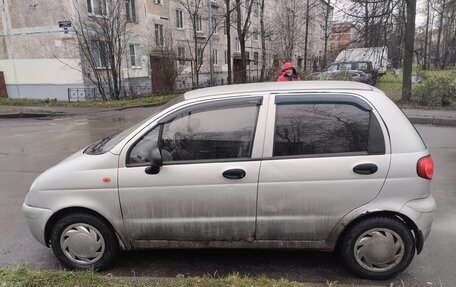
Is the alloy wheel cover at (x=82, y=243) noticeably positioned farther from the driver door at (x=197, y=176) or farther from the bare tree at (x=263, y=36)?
the bare tree at (x=263, y=36)

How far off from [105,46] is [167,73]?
416cm

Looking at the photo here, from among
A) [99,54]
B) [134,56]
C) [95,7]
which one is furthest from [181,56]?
[99,54]

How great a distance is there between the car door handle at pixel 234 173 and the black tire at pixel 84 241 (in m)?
1.20

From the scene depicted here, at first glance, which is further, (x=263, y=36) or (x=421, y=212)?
(x=263, y=36)

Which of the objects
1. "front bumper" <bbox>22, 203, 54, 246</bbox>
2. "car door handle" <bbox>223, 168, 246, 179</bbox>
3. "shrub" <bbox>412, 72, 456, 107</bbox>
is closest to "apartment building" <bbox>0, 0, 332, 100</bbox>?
"shrub" <bbox>412, 72, 456, 107</bbox>

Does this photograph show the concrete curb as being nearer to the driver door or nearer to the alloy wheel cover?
the driver door

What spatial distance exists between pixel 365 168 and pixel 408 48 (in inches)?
555

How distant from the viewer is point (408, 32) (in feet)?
A: 49.4

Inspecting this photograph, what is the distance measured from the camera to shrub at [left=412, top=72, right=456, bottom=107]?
13748 mm


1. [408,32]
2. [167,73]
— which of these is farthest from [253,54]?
[408,32]

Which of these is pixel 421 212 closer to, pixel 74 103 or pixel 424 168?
pixel 424 168

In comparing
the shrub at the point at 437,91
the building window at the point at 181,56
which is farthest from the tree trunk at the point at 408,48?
the building window at the point at 181,56

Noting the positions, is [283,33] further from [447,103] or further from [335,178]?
[335,178]

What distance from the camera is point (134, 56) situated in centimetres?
2528
